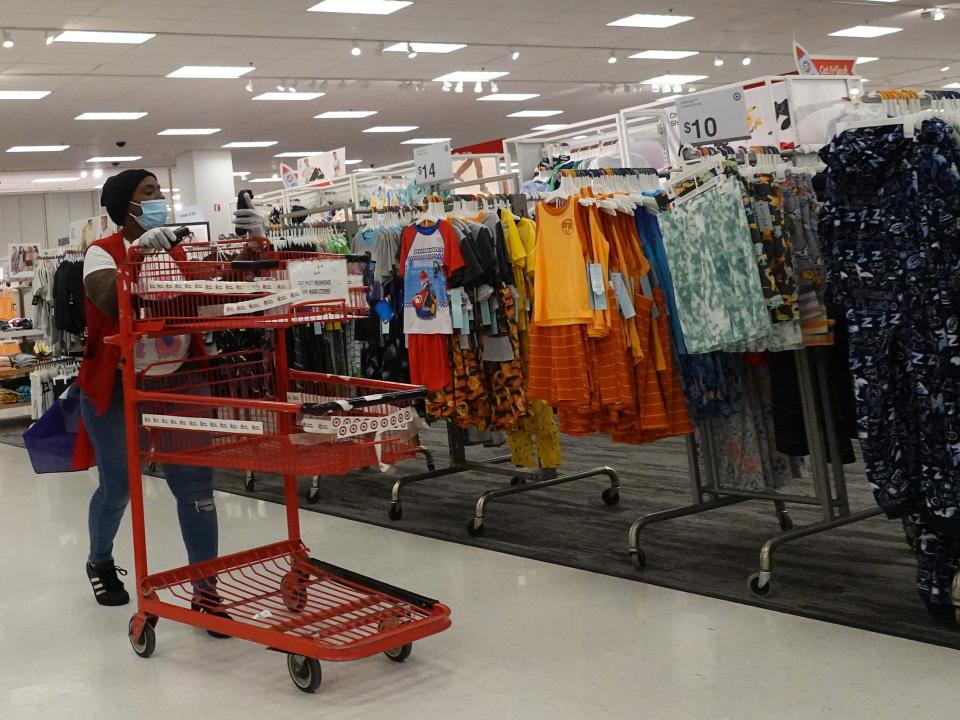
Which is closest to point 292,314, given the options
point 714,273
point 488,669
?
point 488,669

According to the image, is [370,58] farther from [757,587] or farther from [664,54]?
[757,587]

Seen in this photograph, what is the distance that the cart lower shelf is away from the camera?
10.1ft

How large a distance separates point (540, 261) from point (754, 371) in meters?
0.92

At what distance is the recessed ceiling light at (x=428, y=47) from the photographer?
500 inches

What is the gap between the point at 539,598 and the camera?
3.84 meters

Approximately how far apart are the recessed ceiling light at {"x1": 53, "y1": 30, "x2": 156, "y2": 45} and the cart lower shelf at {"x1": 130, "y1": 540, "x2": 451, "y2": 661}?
28.6 feet

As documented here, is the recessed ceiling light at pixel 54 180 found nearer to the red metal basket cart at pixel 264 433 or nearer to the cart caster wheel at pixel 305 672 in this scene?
the red metal basket cart at pixel 264 433

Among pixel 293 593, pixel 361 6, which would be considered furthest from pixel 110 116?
pixel 293 593

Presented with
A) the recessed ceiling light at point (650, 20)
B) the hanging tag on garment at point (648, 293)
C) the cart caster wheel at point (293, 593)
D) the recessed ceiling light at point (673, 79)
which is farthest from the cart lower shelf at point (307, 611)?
the recessed ceiling light at point (673, 79)

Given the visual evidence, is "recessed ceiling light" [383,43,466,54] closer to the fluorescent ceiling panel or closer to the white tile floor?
the fluorescent ceiling panel

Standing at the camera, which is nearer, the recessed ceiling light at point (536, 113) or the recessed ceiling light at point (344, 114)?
the recessed ceiling light at point (344, 114)

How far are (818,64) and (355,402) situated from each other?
199 inches

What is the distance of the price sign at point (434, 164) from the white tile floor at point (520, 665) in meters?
2.09

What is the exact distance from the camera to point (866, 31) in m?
14.4
